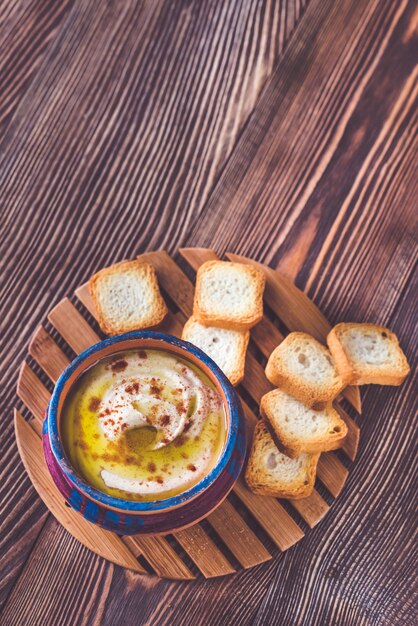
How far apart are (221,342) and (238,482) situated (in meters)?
0.28

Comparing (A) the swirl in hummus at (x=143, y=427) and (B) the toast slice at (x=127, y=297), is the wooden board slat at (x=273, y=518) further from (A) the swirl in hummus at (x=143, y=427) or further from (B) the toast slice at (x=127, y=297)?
(B) the toast slice at (x=127, y=297)

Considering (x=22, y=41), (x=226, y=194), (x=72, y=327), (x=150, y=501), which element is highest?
(x=22, y=41)

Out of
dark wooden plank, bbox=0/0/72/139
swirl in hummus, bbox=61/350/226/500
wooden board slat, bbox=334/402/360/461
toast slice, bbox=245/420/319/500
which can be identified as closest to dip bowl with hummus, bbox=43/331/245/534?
swirl in hummus, bbox=61/350/226/500

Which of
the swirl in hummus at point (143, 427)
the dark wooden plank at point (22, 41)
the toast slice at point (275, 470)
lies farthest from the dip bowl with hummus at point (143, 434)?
the dark wooden plank at point (22, 41)

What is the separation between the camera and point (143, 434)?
113 cm

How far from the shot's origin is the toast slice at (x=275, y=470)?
1.33 meters

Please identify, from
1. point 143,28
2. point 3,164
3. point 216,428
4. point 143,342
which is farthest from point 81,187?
point 216,428

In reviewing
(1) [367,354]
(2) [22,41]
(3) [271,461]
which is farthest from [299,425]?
(2) [22,41]

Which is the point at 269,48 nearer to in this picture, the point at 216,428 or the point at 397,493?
the point at 216,428

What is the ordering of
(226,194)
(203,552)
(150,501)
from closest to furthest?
(150,501)
(203,552)
(226,194)

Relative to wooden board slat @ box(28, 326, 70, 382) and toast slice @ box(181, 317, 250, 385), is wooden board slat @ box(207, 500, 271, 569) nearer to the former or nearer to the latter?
toast slice @ box(181, 317, 250, 385)

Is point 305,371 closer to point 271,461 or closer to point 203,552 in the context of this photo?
point 271,461

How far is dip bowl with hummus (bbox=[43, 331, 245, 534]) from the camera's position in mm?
1105

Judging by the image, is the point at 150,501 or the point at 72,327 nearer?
the point at 150,501
